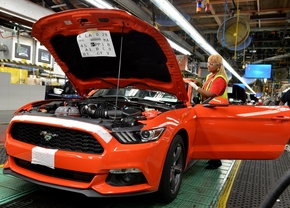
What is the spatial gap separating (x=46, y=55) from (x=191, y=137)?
44.3 ft

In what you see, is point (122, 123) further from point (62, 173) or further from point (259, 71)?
point (259, 71)

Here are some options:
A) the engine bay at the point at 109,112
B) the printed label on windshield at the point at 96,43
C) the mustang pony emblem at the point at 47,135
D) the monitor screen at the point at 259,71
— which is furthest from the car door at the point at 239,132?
the monitor screen at the point at 259,71

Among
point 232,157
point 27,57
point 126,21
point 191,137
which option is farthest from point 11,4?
point 27,57

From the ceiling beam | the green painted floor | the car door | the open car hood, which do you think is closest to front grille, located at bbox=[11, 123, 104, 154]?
the green painted floor

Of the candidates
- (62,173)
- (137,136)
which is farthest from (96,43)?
(62,173)

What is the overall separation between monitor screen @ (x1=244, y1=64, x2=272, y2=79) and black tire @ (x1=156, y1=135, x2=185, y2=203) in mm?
12952

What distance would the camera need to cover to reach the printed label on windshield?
9.37 ft

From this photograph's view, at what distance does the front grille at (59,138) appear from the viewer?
7.02ft

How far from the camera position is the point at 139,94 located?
3482 mm

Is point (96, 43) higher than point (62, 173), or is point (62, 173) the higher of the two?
point (96, 43)

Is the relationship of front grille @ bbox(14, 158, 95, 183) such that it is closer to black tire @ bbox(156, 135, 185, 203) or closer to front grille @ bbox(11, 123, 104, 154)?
front grille @ bbox(11, 123, 104, 154)

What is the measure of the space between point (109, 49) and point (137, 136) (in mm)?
1287

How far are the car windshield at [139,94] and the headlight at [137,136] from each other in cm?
111

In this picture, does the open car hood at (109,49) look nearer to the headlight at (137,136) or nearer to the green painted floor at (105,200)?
the headlight at (137,136)
